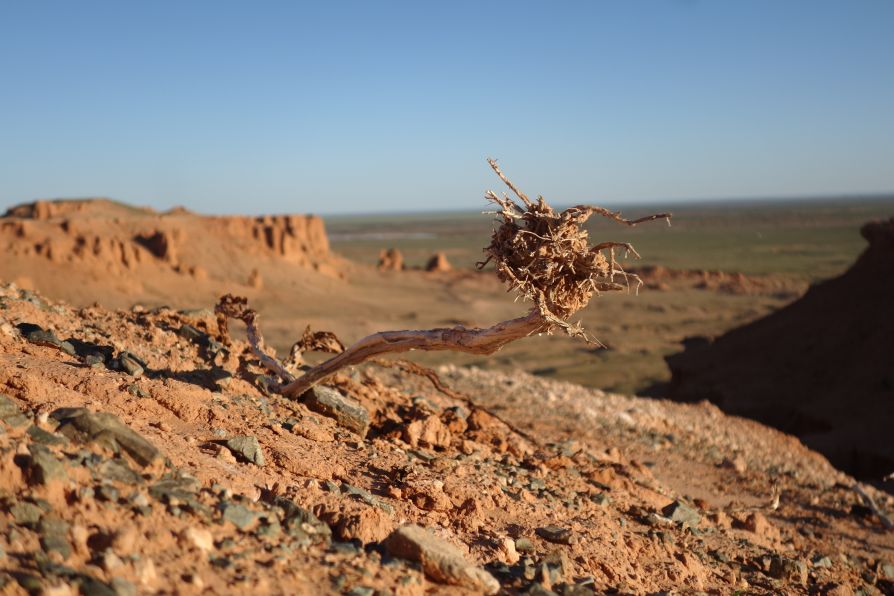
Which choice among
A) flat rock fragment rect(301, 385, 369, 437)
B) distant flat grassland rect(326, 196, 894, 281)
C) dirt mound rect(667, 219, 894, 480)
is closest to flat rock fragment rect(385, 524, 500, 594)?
flat rock fragment rect(301, 385, 369, 437)

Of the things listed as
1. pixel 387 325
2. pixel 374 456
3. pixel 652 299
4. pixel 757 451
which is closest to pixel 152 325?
pixel 374 456

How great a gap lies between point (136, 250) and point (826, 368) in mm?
24881

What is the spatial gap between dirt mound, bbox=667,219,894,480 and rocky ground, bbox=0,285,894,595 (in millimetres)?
3824

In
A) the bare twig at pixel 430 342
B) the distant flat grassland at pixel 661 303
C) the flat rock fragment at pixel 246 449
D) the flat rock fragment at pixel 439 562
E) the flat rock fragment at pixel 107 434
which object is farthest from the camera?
the distant flat grassland at pixel 661 303

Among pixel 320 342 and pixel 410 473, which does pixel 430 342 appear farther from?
pixel 320 342

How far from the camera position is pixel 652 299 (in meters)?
36.1

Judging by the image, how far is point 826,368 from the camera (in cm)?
1337

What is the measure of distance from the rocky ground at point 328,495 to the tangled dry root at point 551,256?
1263mm

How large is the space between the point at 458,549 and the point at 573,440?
3.89 m

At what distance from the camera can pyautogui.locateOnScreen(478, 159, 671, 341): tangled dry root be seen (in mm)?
3754

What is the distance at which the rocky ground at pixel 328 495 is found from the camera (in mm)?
2775

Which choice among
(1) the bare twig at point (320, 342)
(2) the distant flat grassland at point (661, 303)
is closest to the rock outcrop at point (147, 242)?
(2) the distant flat grassland at point (661, 303)

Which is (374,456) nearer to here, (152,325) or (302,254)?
(152,325)

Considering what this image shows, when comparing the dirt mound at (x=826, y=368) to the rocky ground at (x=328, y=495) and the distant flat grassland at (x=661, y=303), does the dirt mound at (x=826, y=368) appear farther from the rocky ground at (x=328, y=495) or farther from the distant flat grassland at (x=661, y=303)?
the rocky ground at (x=328, y=495)
